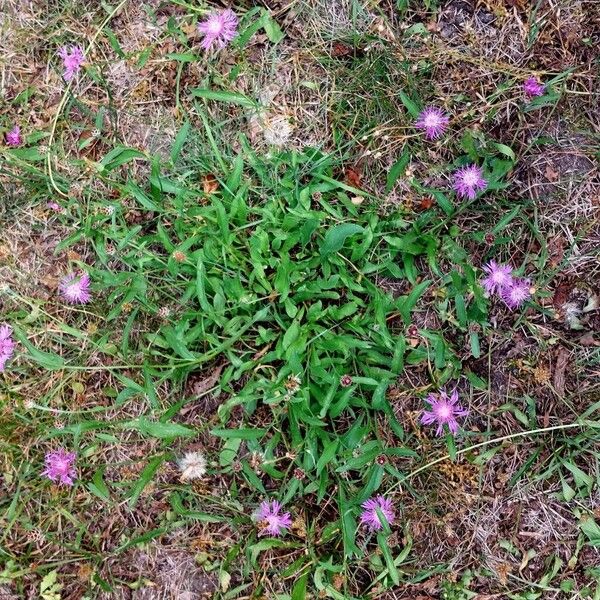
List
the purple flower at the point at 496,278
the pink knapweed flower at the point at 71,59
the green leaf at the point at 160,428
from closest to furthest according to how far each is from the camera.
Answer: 1. the green leaf at the point at 160,428
2. the purple flower at the point at 496,278
3. the pink knapweed flower at the point at 71,59

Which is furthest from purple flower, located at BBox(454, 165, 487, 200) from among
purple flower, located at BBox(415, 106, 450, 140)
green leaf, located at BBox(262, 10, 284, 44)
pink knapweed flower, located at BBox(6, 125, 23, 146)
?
pink knapweed flower, located at BBox(6, 125, 23, 146)

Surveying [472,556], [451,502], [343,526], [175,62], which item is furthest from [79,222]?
[472,556]

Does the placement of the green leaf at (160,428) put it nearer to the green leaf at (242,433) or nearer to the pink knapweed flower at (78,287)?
the green leaf at (242,433)

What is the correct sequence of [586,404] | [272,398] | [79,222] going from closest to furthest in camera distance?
[272,398] → [586,404] → [79,222]

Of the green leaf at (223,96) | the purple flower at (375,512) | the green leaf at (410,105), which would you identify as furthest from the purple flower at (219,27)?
the purple flower at (375,512)

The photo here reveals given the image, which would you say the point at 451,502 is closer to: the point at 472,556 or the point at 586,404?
the point at 472,556

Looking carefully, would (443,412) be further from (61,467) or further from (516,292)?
(61,467)
